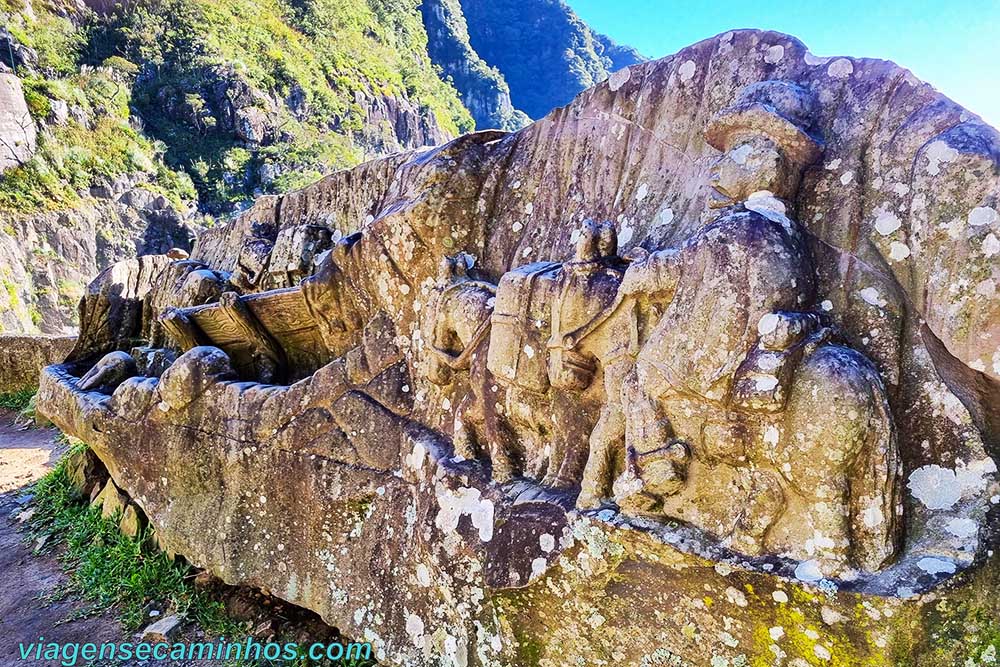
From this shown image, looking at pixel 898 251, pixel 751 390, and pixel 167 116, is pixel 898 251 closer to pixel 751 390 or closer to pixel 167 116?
pixel 751 390

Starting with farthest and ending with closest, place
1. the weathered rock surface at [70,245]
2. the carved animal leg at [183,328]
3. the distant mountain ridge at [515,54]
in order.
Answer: the distant mountain ridge at [515,54]
the weathered rock surface at [70,245]
the carved animal leg at [183,328]

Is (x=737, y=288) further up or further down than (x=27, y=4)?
further down

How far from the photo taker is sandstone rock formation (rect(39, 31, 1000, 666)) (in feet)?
6.32

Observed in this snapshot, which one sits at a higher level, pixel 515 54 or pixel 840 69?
pixel 515 54

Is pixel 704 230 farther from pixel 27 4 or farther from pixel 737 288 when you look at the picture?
pixel 27 4

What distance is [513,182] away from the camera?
359 centimetres

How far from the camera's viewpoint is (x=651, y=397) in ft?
7.40

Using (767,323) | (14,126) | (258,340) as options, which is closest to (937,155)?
(767,323)

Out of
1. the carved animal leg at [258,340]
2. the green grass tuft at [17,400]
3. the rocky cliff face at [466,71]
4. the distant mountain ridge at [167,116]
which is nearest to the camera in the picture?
the carved animal leg at [258,340]

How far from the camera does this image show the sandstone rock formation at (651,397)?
1926mm

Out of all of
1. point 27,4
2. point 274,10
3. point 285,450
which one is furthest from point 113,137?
point 285,450

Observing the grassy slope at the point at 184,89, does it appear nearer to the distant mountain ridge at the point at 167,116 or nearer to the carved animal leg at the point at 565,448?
the distant mountain ridge at the point at 167,116

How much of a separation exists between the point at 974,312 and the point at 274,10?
4317cm

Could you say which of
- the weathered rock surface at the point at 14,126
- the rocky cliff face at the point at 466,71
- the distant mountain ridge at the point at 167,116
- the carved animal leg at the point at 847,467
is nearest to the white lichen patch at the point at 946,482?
the carved animal leg at the point at 847,467
